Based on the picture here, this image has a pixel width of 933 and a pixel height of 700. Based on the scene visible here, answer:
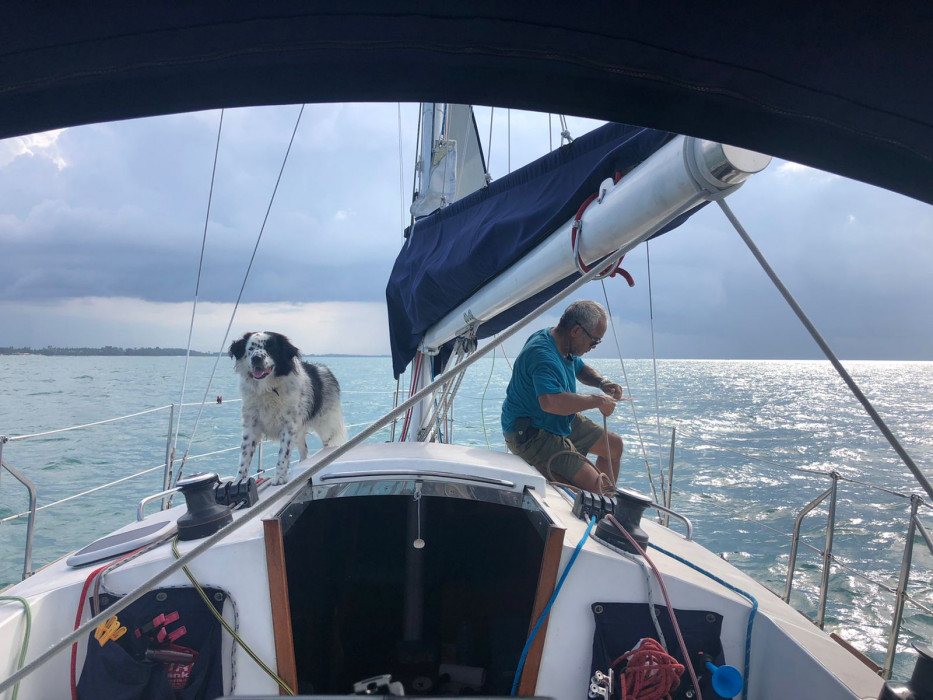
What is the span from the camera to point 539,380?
A: 7.21ft

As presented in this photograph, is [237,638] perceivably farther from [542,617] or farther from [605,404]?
[605,404]

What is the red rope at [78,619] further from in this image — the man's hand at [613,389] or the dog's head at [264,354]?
the man's hand at [613,389]

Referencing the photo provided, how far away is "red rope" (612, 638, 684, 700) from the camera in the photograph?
127 centimetres

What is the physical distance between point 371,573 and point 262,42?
1851 millimetres

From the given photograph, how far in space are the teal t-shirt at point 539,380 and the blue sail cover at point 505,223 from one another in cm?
22

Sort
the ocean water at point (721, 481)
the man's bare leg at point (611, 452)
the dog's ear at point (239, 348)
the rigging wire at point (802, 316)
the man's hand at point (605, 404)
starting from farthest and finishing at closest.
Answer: the ocean water at point (721, 481) → the dog's ear at point (239, 348) → the man's bare leg at point (611, 452) → the man's hand at point (605, 404) → the rigging wire at point (802, 316)

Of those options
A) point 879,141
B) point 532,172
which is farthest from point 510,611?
point 879,141

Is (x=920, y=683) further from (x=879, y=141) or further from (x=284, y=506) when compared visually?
(x=284, y=506)

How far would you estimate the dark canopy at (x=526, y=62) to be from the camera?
1.50 feet

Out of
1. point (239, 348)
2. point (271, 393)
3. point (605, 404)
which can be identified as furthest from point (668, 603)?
point (239, 348)

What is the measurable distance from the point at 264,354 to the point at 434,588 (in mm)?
1635

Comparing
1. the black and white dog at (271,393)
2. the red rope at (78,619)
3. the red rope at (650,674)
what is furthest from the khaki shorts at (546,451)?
the red rope at (78,619)

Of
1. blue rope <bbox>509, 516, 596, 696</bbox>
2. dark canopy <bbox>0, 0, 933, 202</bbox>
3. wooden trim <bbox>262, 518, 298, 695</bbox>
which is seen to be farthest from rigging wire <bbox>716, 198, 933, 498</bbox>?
wooden trim <bbox>262, 518, 298, 695</bbox>

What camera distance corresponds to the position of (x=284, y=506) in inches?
59.2
